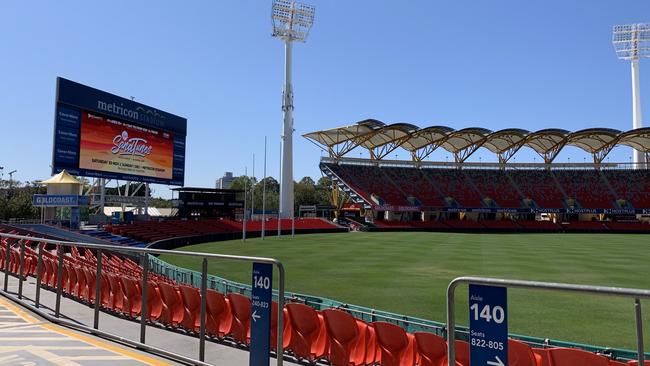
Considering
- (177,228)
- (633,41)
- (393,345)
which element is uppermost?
(633,41)

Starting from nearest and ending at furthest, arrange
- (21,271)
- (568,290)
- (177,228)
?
(568,290) < (21,271) < (177,228)

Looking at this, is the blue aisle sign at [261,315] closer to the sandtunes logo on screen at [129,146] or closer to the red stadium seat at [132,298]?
the red stadium seat at [132,298]

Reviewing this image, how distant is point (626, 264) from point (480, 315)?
2895 centimetres

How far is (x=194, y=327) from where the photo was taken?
759 cm

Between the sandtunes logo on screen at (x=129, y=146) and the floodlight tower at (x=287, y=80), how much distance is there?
108 ft

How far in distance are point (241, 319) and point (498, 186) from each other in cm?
8230

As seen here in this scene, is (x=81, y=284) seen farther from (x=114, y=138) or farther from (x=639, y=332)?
(x=114, y=138)

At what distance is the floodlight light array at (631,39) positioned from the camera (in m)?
103

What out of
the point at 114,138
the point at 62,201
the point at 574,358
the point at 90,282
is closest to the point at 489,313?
the point at 574,358

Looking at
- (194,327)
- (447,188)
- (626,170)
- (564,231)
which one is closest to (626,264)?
(194,327)

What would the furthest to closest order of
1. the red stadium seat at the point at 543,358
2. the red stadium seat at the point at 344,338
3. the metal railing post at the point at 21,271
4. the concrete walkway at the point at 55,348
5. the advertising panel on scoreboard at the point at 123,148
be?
1. the advertising panel on scoreboard at the point at 123,148
2. the metal railing post at the point at 21,271
3. the red stadium seat at the point at 344,338
4. the concrete walkway at the point at 55,348
5. the red stadium seat at the point at 543,358

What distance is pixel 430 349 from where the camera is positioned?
582 cm

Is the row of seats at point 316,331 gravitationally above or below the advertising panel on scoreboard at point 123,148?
below

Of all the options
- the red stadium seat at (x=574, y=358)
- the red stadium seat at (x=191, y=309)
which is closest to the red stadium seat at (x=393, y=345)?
the red stadium seat at (x=574, y=358)
